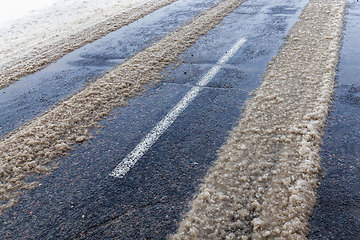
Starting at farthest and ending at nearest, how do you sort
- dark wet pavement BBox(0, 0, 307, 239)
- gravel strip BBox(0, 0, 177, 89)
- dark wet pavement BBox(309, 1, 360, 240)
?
1. gravel strip BBox(0, 0, 177, 89)
2. dark wet pavement BBox(0, 0, 307, 239)
3. dark wet pavement BBox(309, 1, 360, 240)

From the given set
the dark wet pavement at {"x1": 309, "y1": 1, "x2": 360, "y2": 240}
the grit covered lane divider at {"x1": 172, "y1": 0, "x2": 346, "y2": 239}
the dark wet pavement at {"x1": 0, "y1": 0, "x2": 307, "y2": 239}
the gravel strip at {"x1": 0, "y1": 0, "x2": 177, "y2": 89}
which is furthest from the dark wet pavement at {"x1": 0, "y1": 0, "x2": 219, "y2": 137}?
the dark wet pavement at {"x1": 309, "y1": 1, "x2": 360, "y2": 240}

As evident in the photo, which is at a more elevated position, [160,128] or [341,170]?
[160,128]

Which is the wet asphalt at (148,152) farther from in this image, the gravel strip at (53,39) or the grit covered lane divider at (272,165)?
the gravel strip at (53,39)

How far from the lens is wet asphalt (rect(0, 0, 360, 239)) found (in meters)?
2.78

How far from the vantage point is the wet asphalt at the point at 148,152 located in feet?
9.11

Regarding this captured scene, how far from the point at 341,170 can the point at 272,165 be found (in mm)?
715

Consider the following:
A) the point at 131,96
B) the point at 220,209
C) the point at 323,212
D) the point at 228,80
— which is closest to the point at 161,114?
the point at 131,96

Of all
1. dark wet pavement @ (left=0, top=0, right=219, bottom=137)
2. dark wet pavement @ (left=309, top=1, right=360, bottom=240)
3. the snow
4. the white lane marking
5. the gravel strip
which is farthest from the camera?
the snow

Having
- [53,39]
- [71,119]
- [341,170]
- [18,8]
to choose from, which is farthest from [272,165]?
[18,8]

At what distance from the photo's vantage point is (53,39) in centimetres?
802

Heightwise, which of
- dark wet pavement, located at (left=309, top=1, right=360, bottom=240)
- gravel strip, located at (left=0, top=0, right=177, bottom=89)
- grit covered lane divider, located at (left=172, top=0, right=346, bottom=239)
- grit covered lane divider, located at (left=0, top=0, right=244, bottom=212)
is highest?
gravel strip, located at (left=0, top=0, right=177, bottom=89)

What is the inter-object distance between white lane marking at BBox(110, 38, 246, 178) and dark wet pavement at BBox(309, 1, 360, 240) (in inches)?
76.8

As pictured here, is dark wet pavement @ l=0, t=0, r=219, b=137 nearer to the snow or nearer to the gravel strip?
the gravel strip

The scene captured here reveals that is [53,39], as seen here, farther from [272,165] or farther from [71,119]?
[272,165]
